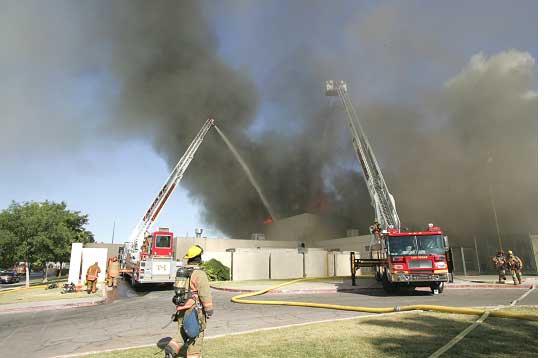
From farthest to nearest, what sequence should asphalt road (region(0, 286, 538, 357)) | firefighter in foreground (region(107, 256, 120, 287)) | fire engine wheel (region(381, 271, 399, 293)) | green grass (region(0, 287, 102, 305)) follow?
1. firefighter in foreground (region(107, 256, 120, 287))
2. fire engine wheel (region(381, 271, 399, 293))
3. green grass (region(0, 287, 102, 305))
4. asphalt road (region(0, 286, 538, 357))

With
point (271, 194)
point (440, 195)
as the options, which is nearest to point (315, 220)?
point (271, 194)

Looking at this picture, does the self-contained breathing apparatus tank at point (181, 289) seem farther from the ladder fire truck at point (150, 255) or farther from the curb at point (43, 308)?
the ladder fire truck at point (150, 255)

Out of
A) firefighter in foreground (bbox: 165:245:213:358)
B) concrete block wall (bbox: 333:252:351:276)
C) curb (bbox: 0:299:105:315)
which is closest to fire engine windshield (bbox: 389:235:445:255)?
firefighter in foreground (bbox: 165:245:213:358)

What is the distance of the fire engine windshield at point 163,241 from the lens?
17.2 metres

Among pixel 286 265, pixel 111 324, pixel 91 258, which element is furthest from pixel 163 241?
pixel 286 265

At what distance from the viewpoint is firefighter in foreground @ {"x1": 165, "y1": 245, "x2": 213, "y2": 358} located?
4117 millimetres

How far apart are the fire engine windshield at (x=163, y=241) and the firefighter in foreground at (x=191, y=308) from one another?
44.4 feet

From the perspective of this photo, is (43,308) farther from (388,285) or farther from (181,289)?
(388,285)

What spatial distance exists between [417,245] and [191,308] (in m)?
10.7

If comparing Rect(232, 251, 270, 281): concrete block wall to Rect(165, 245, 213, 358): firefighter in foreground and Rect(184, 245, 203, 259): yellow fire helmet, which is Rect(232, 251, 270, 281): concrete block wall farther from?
Rect(165, 245, 213, 358): firefighter in foreground

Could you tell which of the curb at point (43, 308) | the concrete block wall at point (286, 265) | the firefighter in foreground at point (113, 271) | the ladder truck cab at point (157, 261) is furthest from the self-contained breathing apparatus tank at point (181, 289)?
the concrete block wall at point (286, 265)

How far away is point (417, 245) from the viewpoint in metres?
12.6

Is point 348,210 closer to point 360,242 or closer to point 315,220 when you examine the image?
point 315,220

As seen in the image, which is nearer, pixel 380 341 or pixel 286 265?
pixel 380 341
